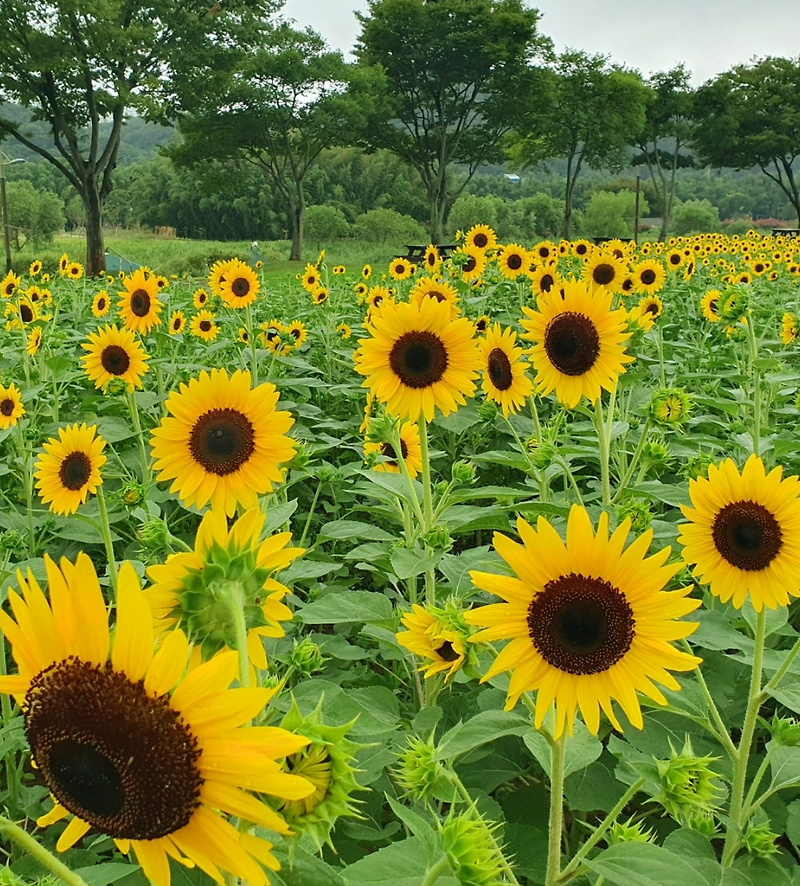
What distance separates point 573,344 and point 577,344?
0.01 m

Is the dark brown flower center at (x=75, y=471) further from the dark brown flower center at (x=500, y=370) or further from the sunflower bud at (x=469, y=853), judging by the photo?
the sunflower bud at (x=469, y=853)

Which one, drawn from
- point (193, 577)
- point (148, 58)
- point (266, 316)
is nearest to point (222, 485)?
point (193, 577)

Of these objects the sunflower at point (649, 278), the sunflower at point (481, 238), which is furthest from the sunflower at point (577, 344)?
the sunflower at point (481, 238)

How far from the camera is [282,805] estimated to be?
739 mm

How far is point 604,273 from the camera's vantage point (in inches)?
211

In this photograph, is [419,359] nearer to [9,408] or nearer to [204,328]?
[9,408]

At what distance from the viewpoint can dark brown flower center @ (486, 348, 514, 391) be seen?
2695 mm

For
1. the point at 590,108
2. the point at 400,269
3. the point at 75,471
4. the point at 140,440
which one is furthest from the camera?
the point at 590,108

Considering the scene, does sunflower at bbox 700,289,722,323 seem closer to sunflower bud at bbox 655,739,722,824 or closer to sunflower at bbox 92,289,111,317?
sunflower at bbox 92,289,111,317

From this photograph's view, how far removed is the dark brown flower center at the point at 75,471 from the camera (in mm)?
2535

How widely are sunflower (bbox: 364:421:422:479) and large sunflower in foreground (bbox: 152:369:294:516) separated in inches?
22.3

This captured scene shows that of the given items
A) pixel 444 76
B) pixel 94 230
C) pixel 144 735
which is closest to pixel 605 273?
pixel 144 735

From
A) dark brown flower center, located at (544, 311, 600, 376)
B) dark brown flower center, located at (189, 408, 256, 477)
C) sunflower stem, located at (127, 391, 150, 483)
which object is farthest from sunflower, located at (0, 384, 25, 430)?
dark brown flower center, located at (544, 311, 600, 376)

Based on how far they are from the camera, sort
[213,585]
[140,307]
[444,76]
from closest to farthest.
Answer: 1. [213,585]
2. [140,307]
3. [444,76]
